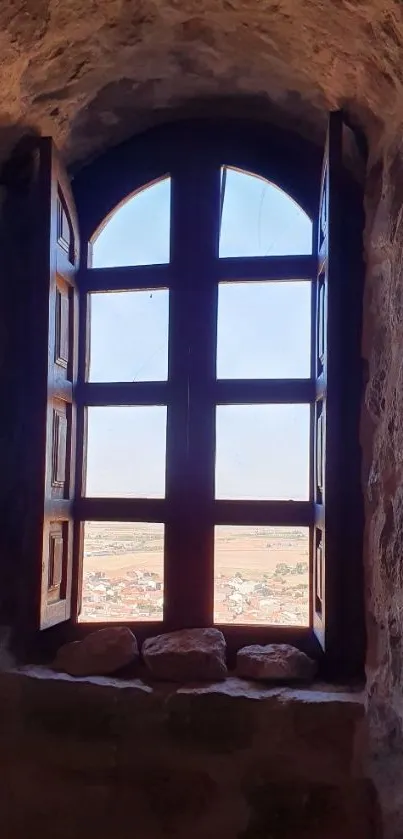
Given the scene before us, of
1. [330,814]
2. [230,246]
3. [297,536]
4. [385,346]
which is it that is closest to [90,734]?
[330,814]

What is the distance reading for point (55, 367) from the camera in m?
1.60

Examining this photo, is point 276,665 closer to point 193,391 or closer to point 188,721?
point 188,721

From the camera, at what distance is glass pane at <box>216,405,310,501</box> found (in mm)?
1631

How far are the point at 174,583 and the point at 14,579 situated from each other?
36 centimetres

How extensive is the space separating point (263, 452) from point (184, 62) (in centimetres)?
90

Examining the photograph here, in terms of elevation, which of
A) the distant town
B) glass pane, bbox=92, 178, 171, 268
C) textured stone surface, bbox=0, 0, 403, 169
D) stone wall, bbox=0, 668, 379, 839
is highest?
textured stone surface, bbox=0, 0, 403, 169

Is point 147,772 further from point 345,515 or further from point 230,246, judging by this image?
point 230,246

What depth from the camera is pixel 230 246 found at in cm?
170

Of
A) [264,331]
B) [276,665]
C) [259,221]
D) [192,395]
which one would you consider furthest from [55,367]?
[276,665]

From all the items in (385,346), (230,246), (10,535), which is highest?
(230,246)

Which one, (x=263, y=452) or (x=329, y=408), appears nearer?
(x=329, y=408)

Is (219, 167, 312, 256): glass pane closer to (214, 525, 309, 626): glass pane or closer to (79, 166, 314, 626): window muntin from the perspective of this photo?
(79, 166, 314, 626): window muntin

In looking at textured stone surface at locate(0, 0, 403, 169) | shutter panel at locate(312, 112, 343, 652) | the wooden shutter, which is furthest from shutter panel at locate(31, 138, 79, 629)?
shutter panel at locate(312, 112, 343, 652)

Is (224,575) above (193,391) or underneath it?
underneath
